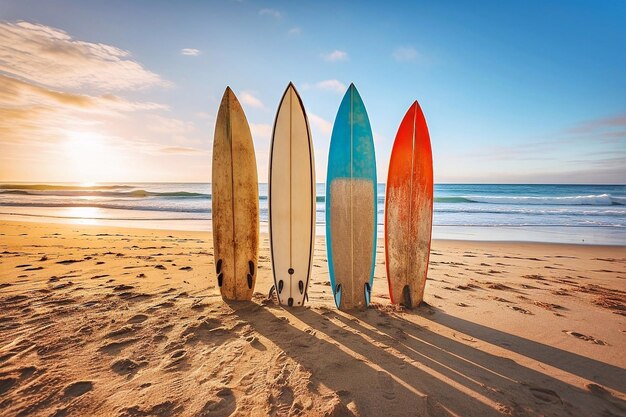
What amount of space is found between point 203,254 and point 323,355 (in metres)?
3.80

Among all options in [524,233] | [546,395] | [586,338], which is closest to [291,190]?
[546,395]

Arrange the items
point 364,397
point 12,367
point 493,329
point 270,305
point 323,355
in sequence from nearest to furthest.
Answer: point 364,397, point 12,367, point 323,355, point 493,329, point 270,305

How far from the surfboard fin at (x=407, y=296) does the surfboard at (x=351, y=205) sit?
0.38 m

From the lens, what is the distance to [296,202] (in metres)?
3.50

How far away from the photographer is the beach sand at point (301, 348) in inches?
70.5

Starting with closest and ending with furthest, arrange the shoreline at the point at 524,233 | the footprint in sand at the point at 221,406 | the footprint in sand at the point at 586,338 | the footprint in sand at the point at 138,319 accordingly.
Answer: the footprint in sand at the point at 221,406, the footprint in sand at the point at 586,338, the footprint in sand at the point at 138,319, the shoreline at the point at 524,233

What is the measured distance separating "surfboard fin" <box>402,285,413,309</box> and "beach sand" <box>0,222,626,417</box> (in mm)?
159

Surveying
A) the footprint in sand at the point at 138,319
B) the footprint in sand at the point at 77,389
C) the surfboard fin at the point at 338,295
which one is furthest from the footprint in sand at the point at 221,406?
the surfboard fin at the point at 338,295

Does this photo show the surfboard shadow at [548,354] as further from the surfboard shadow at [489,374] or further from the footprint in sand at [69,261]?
the footprint in sand at [69,261]

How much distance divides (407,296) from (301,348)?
1.44m

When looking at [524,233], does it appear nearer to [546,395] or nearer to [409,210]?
[409,210]

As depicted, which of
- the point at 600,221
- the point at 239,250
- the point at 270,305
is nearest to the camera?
the point at 270,305

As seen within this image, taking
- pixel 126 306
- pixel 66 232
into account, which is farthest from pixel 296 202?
pixel 66 232

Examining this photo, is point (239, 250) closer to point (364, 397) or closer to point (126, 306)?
point (126, 306)
